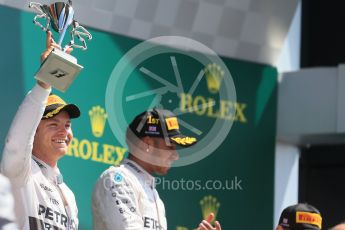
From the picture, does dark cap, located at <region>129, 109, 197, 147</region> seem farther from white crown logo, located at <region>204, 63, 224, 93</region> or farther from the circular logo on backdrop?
white crown logo, located at <region>204, 63, 224, 93</region>

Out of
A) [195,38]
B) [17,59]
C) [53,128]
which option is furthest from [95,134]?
[53,128]

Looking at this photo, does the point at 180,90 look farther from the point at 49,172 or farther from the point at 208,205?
the point at 49,172

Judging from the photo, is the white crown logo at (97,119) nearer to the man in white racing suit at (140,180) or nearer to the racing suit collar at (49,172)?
the man in white racing suit at (140,180)

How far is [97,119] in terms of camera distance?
5500 mm

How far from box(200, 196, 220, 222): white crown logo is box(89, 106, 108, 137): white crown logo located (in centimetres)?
101

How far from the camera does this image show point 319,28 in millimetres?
7637

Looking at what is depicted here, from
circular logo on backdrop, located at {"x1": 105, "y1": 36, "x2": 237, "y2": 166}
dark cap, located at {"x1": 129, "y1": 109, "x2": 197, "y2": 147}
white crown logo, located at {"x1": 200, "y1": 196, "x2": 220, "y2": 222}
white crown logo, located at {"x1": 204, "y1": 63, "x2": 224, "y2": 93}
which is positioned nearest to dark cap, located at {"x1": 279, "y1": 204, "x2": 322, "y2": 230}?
dark cap, located at {"x1": 129, "y1": 109, "x2": 197, "y2": 147}

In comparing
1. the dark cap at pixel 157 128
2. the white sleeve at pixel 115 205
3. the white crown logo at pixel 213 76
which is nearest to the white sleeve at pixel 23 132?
the white sleeve at pixel 115 205

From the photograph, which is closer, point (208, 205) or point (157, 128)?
point (157, 128)

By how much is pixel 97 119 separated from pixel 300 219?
1.61 metres

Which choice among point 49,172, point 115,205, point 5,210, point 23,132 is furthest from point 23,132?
point 5,210

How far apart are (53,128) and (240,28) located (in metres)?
3.02

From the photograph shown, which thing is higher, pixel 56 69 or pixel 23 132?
pixel 56 69

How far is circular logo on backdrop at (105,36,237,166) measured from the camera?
18.7ft
